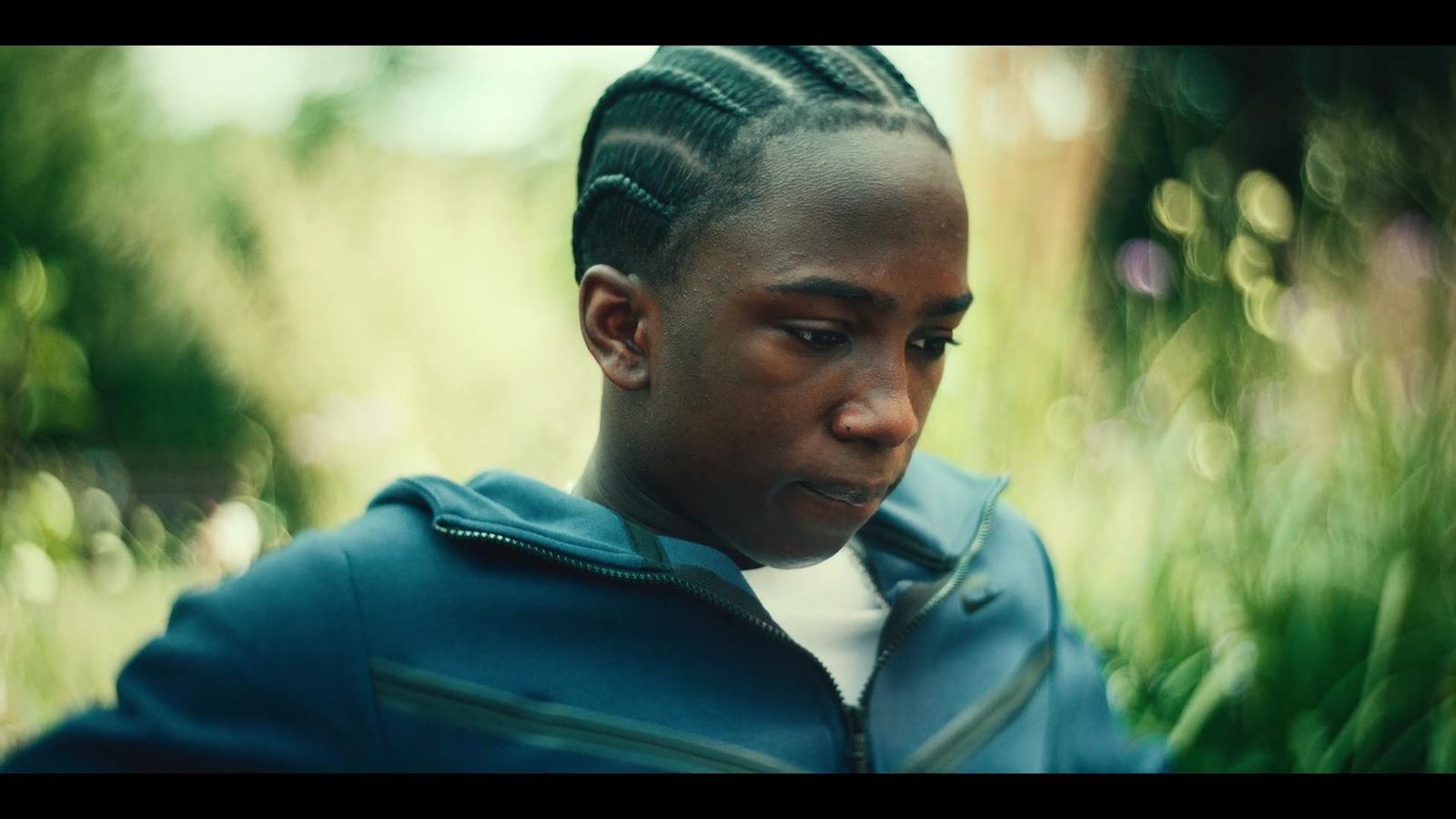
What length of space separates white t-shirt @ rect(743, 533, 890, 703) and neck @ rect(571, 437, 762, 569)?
81mm

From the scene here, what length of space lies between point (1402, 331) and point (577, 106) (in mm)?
1878

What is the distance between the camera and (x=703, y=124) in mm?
1164

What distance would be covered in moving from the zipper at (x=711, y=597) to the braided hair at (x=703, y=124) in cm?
31

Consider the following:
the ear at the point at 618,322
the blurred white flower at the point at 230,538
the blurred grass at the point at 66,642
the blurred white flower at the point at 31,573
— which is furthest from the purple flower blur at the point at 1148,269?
the blurred white flower at the point at 31,573

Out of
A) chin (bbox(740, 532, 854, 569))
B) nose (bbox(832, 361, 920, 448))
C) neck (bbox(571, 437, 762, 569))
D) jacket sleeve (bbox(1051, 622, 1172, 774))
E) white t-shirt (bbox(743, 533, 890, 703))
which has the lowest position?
jacket sleeve (bbox(1051, 622, 1172, 774))

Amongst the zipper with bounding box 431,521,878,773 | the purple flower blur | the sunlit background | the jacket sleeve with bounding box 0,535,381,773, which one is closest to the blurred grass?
the sunlit background

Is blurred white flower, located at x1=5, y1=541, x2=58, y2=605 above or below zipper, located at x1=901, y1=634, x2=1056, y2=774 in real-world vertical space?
above

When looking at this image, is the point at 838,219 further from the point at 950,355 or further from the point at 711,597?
the point at 950,355

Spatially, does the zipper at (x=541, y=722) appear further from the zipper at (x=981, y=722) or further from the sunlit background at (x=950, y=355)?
the sunlit background at (x=950, y=355)

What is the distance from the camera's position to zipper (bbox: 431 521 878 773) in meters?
1.20

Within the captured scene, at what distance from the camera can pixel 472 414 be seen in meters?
2.73

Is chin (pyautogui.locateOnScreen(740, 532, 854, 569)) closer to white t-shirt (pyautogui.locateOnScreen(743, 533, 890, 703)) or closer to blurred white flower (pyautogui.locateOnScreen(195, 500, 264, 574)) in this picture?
white t-shirt (pyautogui.locateOnScreen(743, 533, 890, 703))
